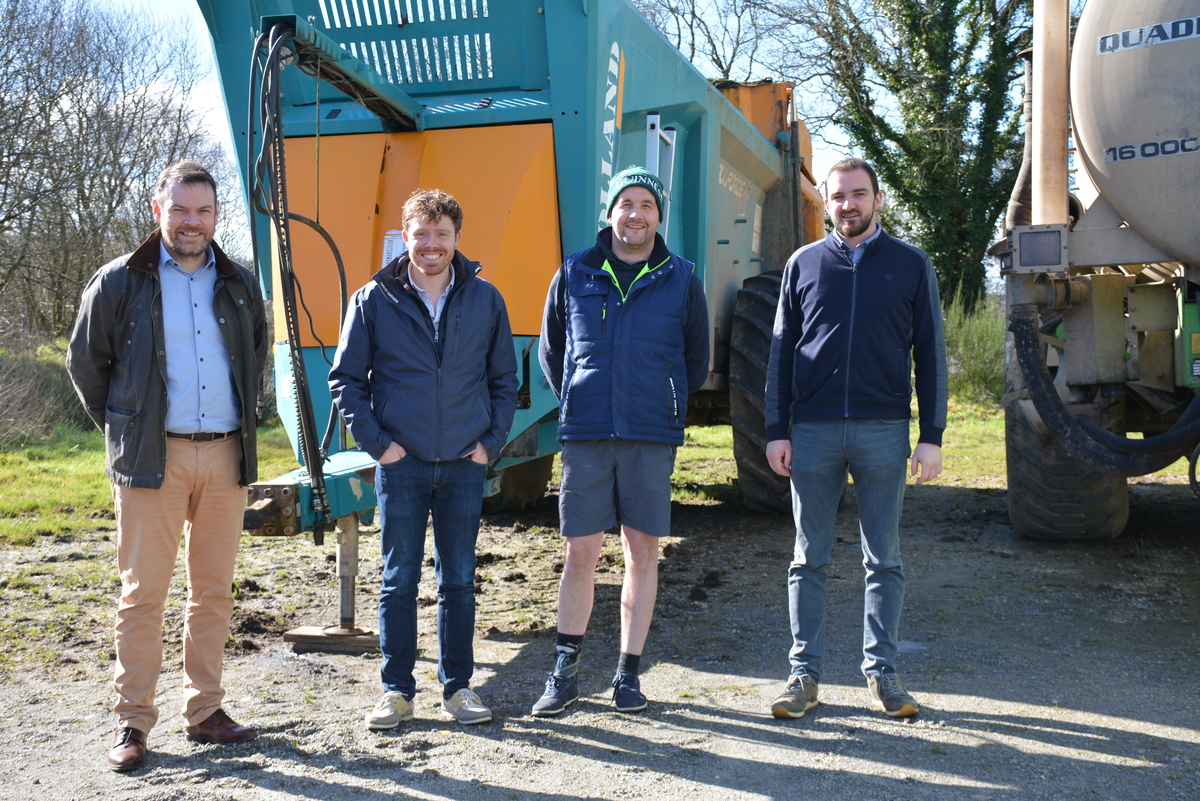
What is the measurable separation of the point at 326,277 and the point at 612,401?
5.99 feet

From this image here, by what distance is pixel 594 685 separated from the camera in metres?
3.64

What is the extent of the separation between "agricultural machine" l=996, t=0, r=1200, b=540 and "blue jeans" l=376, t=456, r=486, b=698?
2.19 meters

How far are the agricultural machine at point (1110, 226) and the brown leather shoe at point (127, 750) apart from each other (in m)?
3.29

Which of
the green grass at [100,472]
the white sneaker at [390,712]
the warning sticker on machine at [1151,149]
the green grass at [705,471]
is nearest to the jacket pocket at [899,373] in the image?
Result: the warning sticker on machine at [1151,149]

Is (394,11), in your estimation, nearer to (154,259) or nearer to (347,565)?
(154,259)

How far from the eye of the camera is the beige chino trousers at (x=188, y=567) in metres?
3.03

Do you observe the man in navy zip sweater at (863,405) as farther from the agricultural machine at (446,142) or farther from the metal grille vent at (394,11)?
the metal grille vent at (394,11)

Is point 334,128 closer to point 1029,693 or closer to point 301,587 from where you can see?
point 301,587

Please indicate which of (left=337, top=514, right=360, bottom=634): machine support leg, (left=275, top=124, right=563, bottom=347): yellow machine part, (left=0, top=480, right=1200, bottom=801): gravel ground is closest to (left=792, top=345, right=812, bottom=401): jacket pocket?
(left=0, top=480, right=1200, bottom=801): gravel ground

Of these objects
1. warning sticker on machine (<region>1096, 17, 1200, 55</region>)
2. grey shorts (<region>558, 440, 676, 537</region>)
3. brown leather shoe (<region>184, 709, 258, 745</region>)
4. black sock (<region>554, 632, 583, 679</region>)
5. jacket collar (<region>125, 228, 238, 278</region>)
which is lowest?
brown leather shoe (<region>184, 709, 258, 745</region>)

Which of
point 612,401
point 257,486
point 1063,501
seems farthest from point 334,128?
point 1063,501

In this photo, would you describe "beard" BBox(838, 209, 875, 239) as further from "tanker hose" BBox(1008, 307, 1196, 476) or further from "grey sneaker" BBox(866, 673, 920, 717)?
"grey sneaker" BBox(866, 673, 920, 717)

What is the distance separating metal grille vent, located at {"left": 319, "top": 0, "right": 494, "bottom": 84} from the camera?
15.1ft

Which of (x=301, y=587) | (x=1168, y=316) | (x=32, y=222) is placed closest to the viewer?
(x=1168, y=316)
